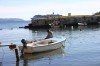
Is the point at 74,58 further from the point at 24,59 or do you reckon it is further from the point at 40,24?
the point at 40,24

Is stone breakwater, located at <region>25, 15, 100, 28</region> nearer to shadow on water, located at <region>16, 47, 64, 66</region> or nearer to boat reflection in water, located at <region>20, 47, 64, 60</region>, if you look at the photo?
boat reflection in water, located at <region>20, 47, 64, 60</region>

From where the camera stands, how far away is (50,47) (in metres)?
32.3

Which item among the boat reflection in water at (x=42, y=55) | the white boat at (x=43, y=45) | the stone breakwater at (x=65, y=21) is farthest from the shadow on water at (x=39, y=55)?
the stone breakwater at (x=65, y=21)

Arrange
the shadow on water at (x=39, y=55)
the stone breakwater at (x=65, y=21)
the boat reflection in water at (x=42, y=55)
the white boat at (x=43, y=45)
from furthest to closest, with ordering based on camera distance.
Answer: the stone breakwater at (x=65, y=21) → the white boat at (x=43, y=45) → the boat reflection in water at (x=42, y=55) → the shadow on water at (x=39, y=55)

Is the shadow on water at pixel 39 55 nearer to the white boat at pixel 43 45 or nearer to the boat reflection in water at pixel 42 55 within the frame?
the boat reflection in water at pixel 42 55

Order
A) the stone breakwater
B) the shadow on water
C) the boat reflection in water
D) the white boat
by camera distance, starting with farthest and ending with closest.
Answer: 1. the stone breakwater
2. the white boat
3. the boat reflection in water
4. the shadow on water

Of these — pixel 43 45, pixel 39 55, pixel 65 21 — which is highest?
pixel 43 45

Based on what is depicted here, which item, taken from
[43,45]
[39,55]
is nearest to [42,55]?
[39,55]

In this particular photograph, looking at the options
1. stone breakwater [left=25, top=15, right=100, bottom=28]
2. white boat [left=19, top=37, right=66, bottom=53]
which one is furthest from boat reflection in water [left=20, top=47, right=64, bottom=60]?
stone breakwater [left=25, top=15, right=100, bottom=28]

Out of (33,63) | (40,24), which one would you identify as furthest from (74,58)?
(40,24)

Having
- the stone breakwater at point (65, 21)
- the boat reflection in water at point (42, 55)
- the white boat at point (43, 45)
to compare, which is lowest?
the stone breakwater at point (65, 21)

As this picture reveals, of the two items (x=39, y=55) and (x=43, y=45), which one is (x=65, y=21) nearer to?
(x=43, y=45)

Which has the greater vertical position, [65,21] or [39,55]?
[39,55]

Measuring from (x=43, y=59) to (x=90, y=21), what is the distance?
7092 centimetres
